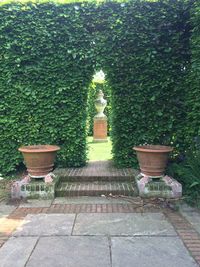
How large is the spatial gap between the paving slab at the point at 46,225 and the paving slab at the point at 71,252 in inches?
8.4

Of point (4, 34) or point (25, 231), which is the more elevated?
point (4, 34)

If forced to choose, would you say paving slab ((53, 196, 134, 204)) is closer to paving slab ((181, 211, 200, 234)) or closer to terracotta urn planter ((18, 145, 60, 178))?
terracotta urn planter ((18, 145, 60, 178))

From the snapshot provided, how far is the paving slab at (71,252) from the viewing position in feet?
10.4

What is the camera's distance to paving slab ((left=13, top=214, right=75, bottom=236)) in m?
4.02

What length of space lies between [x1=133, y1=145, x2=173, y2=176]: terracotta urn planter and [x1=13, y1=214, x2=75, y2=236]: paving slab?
5.45 ft

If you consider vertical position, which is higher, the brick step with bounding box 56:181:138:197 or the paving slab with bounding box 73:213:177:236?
the brick step with bounding box 56:181:138:197

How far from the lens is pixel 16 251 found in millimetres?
3457

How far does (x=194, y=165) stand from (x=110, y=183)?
1584 millimetres

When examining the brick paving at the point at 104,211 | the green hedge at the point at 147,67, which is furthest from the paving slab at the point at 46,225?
the green hedge at the point at 147,67

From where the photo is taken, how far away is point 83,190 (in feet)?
18.7

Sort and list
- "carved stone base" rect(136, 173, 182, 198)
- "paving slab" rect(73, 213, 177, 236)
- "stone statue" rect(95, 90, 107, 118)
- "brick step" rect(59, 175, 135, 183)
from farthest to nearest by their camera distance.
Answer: "stone statue" rect(95, 90, 107, 118) → "brick step" rect(59, 175, 135, 183) → "carved stone base" rect(136, 173, 182, 198) → "paving slab" rect(73, 213, 177, 236)

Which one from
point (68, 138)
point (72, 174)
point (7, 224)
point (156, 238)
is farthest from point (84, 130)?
point (156, 238)

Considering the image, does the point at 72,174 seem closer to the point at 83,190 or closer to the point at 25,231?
the point at 83,190

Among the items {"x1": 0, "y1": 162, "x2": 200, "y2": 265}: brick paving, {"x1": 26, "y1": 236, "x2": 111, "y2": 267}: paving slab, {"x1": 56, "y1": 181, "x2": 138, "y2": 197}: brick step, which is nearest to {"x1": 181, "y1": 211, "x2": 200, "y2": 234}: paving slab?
{"x1": 0, "y1": 162, "x2": 200, "y2": 265}: brick paving
